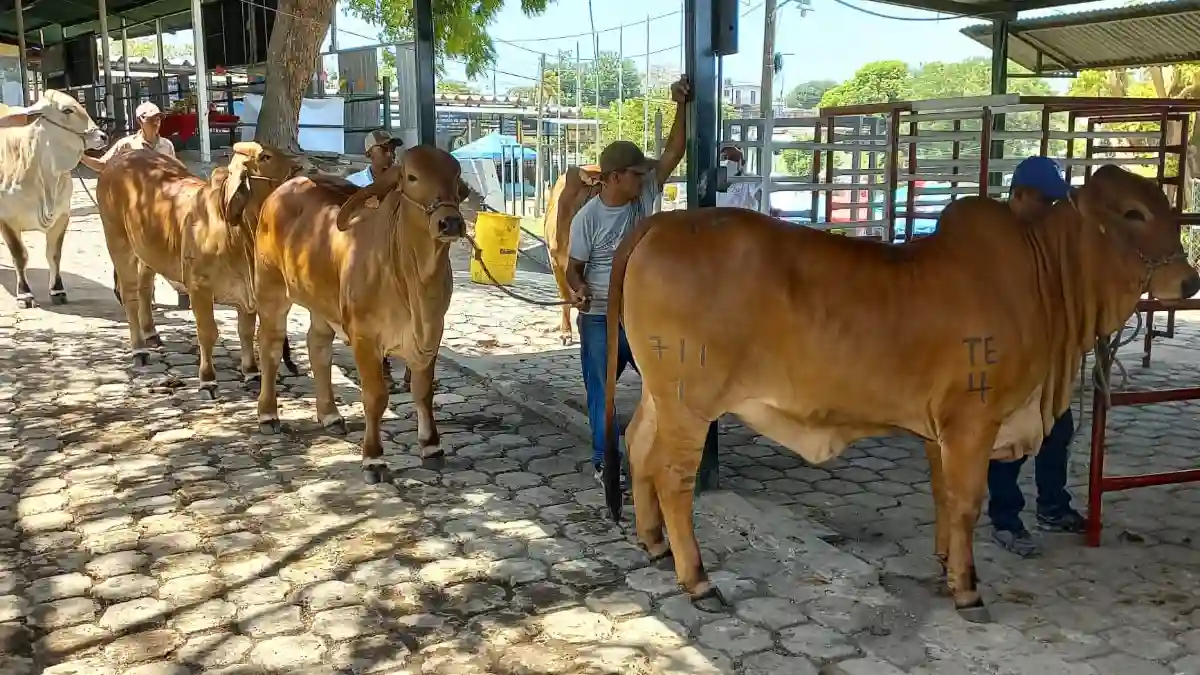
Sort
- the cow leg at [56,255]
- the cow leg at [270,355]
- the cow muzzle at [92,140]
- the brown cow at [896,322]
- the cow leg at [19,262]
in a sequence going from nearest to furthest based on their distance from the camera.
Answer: the brown cow at [896,322], the cow leg at [270,355], the cow leg at [19,262], the cow leg at [56,255], the cow muzzle at [92,140]

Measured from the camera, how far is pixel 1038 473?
484cm

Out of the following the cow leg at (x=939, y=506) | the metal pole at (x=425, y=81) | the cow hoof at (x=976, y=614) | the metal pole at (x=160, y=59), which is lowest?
the cow hoof at (x=976, y=614)

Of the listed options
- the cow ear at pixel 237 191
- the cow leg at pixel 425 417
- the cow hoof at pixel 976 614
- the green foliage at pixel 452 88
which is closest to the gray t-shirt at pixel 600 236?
the cow leg at pixel 425 417

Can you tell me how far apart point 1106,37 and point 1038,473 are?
23.3 ft

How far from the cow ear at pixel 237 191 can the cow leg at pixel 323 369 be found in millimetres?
1010

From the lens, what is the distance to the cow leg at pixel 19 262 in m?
10.7

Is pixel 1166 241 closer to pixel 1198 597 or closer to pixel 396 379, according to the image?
pixel 1198 597

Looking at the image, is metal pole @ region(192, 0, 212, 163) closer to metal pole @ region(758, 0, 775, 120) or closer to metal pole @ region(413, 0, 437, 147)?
metal pole @ region(413, 0, 437, 147)

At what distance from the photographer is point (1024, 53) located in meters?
11.0

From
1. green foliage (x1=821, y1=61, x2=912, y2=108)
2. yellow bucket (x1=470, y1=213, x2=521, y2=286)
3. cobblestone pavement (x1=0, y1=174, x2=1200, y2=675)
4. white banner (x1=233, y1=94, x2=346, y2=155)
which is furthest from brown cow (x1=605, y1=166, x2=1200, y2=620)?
green foliage (x1=821, y1=61, x2=912, y2=108)

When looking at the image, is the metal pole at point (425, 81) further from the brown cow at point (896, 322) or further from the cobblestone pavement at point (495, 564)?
the brown cow at point (896, 322)

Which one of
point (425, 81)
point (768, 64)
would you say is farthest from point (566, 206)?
point (768, 64)

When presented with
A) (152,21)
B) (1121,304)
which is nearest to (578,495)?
(1121,304)

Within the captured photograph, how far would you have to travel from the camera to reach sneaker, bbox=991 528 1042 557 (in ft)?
14.9
